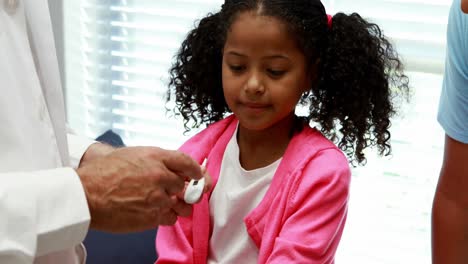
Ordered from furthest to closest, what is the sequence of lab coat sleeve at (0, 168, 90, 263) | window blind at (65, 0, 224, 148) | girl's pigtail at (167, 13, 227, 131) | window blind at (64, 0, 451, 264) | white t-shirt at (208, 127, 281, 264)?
window blind at (65, 0, 224, 148) → window blind at (64, 0, 451, 264) → girl's pigtail at (167, 13, 227, 131) → white t-shirt at (208, 127, 281, 264) → lab coat sleeve at (0, 168, 90, 263)

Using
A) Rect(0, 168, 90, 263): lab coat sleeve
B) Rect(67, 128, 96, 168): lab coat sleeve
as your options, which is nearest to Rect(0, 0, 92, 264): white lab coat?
Rect(0, 168, 90, 263): lab coat sleeve

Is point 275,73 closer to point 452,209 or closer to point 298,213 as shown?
point 298,213

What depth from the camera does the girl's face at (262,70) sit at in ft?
4.24

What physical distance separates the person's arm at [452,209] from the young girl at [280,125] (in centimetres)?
18

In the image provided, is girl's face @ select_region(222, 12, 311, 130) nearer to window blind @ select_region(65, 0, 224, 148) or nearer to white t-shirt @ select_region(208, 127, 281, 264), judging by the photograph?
white t-shirt @ select_region(208, 127, 281, 264)

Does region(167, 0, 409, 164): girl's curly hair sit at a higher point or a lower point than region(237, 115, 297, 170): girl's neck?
higher

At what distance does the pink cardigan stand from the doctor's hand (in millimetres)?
369

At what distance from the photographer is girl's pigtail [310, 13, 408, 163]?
1383 millimetres

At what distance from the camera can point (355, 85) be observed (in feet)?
4.56

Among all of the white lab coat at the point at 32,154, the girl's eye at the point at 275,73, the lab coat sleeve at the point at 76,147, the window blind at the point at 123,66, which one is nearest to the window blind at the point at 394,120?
the window blind at the point at 123,66

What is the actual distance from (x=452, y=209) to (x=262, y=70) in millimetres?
588

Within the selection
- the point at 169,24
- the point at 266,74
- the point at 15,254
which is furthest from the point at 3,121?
the point at 169,24

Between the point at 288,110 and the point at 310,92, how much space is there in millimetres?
144

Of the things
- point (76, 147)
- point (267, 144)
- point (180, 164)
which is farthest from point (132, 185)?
point (267, 144)
